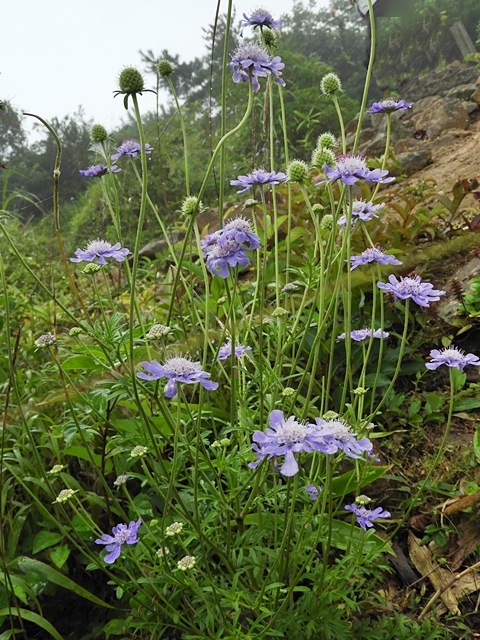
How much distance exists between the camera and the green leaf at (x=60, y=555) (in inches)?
54.0

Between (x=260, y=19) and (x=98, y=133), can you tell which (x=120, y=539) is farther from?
(x=260, y=19)

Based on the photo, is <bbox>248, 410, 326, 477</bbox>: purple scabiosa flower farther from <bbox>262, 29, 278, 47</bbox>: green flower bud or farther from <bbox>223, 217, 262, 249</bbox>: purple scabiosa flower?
<bbox>262, 29, 278, 47</bbox>: green flower bud

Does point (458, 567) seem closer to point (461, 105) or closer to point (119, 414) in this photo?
point (119, 414)

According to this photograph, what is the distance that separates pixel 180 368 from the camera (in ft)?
3.11

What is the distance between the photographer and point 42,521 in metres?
1.54

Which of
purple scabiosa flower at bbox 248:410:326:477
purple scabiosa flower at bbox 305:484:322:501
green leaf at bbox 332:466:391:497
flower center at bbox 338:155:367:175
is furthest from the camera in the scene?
green leaf at bbox 332:466:391:497

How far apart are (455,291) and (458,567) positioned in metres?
1.03

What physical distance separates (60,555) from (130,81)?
1.17 meters

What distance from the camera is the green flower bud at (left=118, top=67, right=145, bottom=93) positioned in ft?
3.07

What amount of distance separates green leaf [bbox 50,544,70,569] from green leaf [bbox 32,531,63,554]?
0.02m

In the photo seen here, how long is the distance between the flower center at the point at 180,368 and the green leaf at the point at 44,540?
77 cm

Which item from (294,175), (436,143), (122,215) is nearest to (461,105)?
(436,143)

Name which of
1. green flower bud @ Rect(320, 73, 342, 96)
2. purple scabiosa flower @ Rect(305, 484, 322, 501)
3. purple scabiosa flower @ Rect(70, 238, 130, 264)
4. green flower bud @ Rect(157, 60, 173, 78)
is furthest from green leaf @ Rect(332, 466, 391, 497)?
green flower bud @ Rect(157, 60, 173, 78)

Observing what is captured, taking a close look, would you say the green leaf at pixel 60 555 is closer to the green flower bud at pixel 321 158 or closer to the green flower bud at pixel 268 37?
the green flower bud at pixel 321 158
